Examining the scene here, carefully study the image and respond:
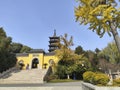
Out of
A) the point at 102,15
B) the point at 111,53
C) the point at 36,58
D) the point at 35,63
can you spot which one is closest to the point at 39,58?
the point at 36,58

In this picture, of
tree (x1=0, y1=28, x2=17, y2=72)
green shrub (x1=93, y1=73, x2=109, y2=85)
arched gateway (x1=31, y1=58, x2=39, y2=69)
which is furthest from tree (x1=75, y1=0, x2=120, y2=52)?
arched gateway (x1=31, y1=58, x2=39, y2=69)

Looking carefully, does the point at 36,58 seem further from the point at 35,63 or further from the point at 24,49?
the point at 24,49

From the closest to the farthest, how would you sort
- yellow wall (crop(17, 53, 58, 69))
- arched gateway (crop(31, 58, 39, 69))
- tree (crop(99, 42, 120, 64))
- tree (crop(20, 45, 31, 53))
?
tree (crop(99, 42, 120, 64))
yellow wall (crop(17, 53, 58, 69))
arched gateway (crop(31, 58, 39, 69))
tree (crop(20, 45, 31, 53))

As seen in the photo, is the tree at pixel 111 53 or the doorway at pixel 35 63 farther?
the doorway at pixel 35 63

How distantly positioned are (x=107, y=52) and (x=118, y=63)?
5.71m

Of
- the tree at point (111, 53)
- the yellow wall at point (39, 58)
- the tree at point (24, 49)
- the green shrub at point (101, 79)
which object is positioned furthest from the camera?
the tree at point (24, 49)

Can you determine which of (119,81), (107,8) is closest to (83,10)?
(107,8)

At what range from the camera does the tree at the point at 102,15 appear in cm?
1253

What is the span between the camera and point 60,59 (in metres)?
36.5

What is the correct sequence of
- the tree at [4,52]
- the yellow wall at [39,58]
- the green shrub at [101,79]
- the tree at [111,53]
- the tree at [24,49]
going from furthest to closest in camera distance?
the tree at [24,49], the yellow wall at [39,58], the tree at [111,53], the tree at [4,52], the green shrub at [101,79]

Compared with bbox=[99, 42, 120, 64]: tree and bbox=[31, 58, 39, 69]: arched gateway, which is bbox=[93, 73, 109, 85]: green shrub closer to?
bbox=[99, 42, 120, 64]: tree

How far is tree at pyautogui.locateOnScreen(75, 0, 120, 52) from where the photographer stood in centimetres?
1253

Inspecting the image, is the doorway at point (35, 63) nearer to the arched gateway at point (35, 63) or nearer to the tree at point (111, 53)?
the arched gateway at point (35, 63)

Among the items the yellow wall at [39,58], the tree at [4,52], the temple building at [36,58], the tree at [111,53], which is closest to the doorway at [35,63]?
the temple building at [36,58]
